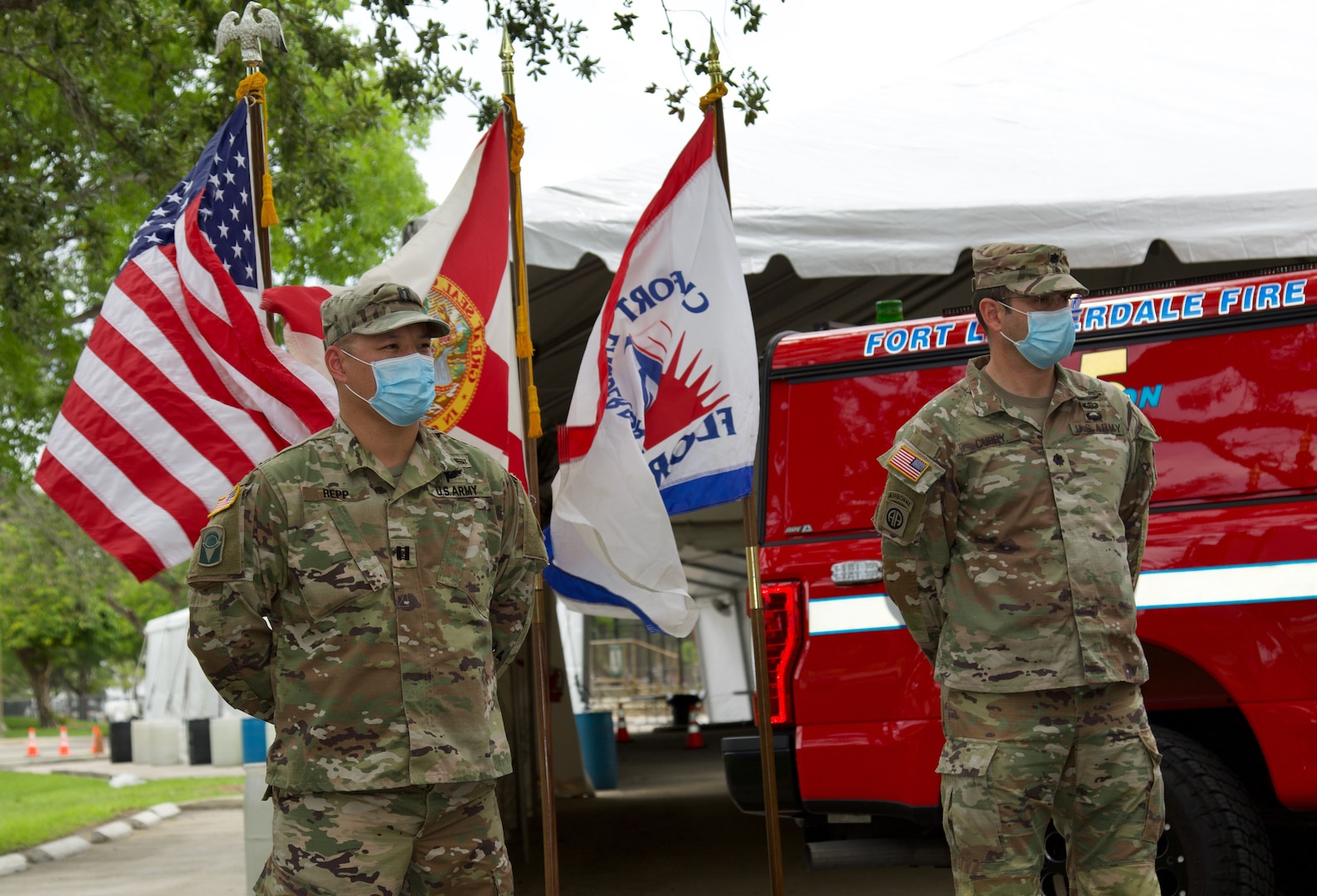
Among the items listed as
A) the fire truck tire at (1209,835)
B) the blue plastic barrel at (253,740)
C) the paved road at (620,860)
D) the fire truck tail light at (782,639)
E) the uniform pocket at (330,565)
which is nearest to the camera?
the uniform pocket at (330,565)

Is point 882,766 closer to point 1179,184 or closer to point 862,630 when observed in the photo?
→ point 862,630

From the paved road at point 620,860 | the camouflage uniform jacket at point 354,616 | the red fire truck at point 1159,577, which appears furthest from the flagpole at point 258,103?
the paved road at point 620,860

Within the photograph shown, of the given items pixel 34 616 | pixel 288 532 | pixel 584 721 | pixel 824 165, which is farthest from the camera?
pixel 34 616

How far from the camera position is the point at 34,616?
5478 cm

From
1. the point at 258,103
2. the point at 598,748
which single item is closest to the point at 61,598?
the point at 598,748

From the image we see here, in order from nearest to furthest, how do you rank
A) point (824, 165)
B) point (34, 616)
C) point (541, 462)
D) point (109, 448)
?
1. point (109, 448)
2. point (824, 165)
3. point (541, 462)
4. point (34, 616)

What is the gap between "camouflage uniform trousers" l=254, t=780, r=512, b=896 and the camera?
2.96m

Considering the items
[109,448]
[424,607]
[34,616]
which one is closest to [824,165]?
[109,448]

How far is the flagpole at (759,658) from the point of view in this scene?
5102 millimetres

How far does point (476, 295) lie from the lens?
5453 mm

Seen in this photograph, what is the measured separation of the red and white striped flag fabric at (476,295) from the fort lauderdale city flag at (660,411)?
259 millimetres

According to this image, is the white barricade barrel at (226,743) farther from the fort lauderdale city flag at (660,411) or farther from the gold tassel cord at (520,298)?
the gold tassel cord at (520,298)

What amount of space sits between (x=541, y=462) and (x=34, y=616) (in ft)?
168

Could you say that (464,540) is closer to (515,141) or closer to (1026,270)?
(1026,270)
